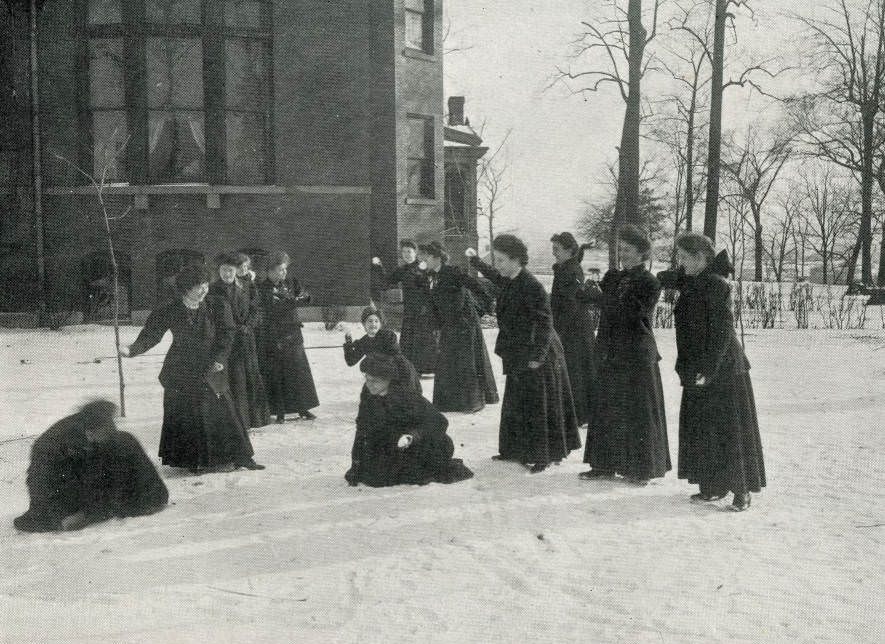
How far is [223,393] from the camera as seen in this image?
7.14 metres

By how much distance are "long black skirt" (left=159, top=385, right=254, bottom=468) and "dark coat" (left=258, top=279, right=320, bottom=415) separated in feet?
6.56

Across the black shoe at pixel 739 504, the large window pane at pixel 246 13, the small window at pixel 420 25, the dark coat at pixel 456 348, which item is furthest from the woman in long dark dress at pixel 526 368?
the small window at pixel 420 25

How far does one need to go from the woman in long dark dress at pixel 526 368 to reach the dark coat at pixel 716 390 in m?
1.29

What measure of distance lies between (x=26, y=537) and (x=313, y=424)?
3861mm

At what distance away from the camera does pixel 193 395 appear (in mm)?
7016

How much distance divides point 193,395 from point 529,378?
9.10ft

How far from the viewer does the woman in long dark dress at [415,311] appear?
10430mm

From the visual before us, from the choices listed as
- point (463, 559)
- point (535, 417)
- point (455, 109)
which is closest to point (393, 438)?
point (535, 417)

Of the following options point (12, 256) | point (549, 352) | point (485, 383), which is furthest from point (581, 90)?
point (549, 352)

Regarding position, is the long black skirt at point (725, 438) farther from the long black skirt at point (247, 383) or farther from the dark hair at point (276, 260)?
the dark hair at point (276, 260)

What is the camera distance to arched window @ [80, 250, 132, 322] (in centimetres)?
1755

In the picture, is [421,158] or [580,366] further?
[421,158]

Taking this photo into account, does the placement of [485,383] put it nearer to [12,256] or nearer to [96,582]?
[96,582]

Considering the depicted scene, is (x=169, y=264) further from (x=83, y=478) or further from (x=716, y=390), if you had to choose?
(x=716, y=390)
